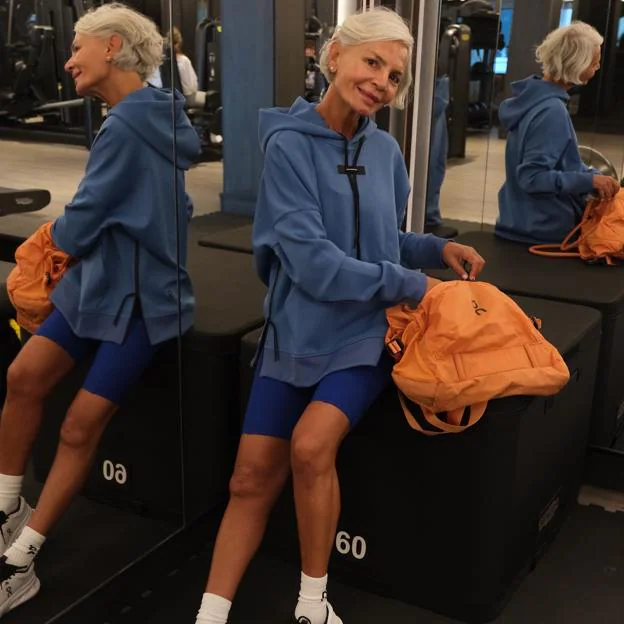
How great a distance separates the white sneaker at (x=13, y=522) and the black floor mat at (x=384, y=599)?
29 centimetres

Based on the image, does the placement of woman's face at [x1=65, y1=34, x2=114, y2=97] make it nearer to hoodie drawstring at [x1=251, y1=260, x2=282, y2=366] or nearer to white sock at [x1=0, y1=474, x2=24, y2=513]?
hoodie drawstring at [x1=251, y1=260, x2=282, y2=366]

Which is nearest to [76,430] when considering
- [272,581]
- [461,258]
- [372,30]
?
[272,581]

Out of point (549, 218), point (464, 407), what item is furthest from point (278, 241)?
point (549, 218)

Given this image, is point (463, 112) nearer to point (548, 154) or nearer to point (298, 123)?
point (548, 154)

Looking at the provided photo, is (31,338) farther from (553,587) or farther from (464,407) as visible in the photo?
(553,587)

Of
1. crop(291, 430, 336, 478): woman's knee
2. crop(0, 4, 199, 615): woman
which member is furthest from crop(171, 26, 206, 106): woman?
crop(291, 430, 336, 478): woman's knee

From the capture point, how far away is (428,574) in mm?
Answer: 1969

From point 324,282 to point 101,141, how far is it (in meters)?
0.56

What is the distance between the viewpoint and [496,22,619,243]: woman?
3068 millimetres

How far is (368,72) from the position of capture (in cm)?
176

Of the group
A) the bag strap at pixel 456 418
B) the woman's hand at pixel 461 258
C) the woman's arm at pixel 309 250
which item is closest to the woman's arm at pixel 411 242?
the woman's hand at pixel 461 258

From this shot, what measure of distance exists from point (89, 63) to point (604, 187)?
197 cm

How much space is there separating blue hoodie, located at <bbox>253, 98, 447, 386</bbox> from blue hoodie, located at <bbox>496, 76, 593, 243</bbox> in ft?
4.74

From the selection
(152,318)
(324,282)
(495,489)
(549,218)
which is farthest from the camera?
(549,218)
